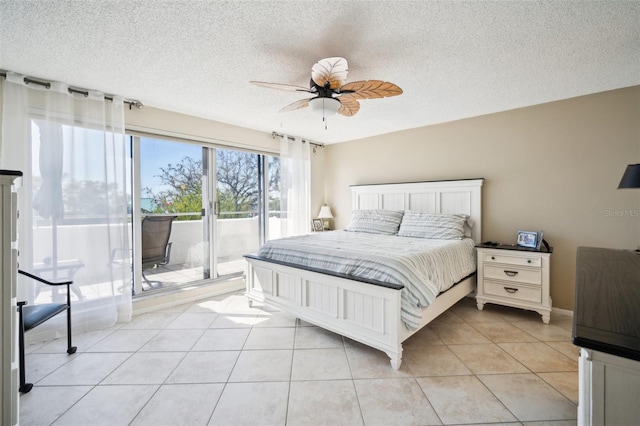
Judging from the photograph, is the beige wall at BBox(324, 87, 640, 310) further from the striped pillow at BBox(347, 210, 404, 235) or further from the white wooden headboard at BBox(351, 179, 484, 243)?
the striped pillow at BBox(347, 210, 404, 235)

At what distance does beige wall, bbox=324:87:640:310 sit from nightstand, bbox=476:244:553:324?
15.0 inches

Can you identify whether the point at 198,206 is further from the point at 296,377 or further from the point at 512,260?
the point at 512,260

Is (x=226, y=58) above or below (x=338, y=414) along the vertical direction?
above

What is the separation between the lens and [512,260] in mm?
2842

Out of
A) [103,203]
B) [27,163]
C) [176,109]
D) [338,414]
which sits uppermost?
[176,109]

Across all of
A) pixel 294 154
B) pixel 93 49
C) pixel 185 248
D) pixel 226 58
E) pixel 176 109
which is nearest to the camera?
pixel 93 49

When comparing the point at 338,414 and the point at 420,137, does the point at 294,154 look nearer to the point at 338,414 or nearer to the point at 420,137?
the point at 420,137

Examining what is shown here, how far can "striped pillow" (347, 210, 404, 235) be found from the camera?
146 inches

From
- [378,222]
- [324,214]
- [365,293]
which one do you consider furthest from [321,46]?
[324,214]

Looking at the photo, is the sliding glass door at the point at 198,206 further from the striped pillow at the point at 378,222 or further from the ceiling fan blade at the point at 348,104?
the ceiling fan blade at the point at 348,104

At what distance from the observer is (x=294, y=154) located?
14.7ft

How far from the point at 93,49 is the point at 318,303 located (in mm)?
2638

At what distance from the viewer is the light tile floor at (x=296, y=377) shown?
5.09 ft

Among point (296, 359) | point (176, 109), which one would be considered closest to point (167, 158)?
point (176, 109)
